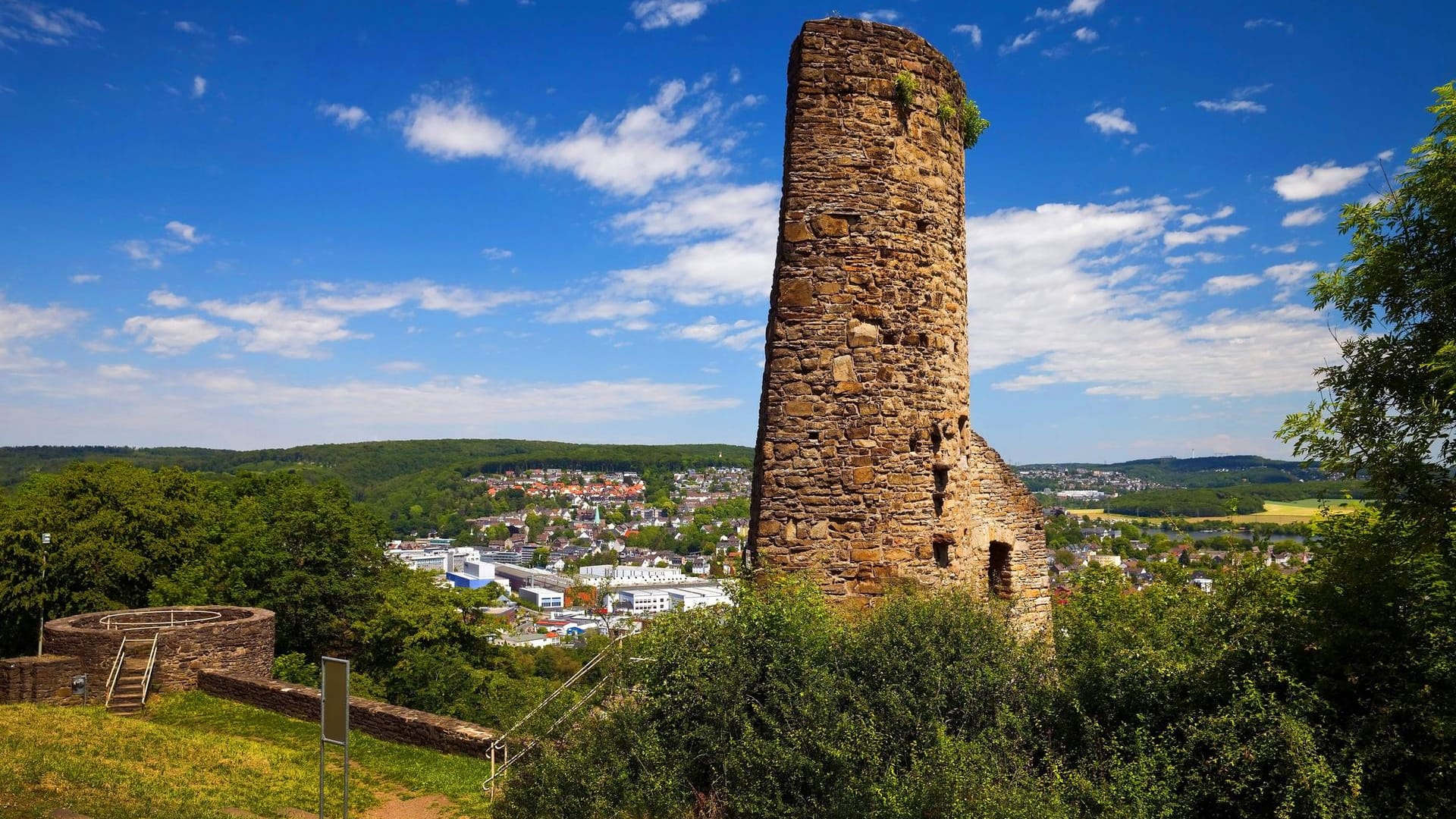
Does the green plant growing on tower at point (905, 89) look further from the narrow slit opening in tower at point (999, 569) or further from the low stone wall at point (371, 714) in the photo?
the low stone wall at point (371, 714)

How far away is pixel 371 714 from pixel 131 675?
6.00 m

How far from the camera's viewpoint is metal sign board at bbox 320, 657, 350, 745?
293 inches

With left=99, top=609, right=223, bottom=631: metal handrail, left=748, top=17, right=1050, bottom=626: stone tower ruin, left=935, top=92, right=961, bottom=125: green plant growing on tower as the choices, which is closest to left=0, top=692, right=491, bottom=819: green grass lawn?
left=99, top=609, right=223, bottom=631: metal handrail

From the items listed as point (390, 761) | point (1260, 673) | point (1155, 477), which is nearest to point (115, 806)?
point (390, 761)

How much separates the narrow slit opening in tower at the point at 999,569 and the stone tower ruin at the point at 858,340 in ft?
6.88

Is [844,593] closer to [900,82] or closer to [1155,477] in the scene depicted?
[900,82]

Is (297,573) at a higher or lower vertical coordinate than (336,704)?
lower

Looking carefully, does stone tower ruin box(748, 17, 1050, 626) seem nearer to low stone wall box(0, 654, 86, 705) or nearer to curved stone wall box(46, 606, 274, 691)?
curved stone wall box(46, 606, 274, 691)

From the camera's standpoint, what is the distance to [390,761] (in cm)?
1312

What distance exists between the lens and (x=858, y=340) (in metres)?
9.38

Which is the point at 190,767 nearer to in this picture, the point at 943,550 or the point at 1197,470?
the point at 943,550

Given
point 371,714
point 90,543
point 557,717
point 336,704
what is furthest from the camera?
point 90,543

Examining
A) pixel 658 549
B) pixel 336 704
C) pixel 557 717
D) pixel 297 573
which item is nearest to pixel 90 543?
pixel 297 573

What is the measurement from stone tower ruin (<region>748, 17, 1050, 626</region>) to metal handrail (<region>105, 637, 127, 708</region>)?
46.7 ft
